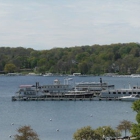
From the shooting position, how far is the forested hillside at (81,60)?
147750 mm

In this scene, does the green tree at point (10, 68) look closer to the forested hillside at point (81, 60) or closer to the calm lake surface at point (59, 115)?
the forested hillside at point (81, 60)

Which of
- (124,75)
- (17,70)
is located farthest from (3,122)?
(17,70)

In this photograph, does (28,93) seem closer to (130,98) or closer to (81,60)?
(130,98)

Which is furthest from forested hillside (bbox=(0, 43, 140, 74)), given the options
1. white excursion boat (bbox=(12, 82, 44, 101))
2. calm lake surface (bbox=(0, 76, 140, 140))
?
calm lake surface (bbox=(0, 76, 140, 140))

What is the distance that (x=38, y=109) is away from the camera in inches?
2313

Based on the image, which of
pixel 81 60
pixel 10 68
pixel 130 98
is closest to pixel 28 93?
pixel 130 98

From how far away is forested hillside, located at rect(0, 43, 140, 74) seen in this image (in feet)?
485

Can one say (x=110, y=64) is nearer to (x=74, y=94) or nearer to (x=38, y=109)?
(x=74, y=94)

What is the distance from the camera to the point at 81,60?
6265 inches

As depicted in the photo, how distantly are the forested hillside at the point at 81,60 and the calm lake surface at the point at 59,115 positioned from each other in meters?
79.0

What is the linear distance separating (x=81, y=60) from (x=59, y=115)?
106m

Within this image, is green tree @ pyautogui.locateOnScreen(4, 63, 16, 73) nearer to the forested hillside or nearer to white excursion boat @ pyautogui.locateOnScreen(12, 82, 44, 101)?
the forested hillside

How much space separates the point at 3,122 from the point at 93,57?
372 ft

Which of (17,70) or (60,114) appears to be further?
(17,70)
